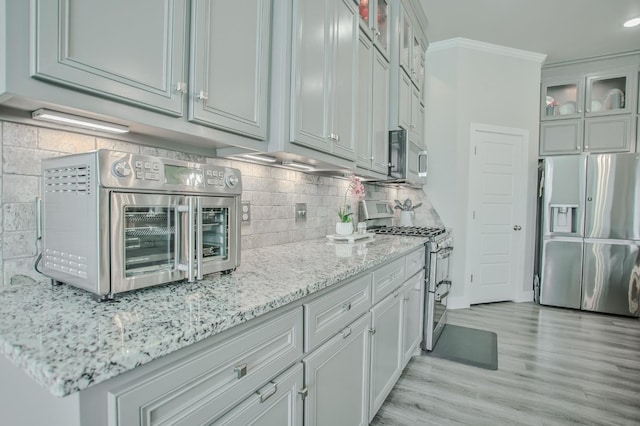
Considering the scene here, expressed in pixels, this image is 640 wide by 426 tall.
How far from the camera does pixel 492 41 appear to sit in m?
3.70

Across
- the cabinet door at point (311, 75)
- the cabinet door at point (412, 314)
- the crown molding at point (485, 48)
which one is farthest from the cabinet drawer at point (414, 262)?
the crown molding at point (485, 48)

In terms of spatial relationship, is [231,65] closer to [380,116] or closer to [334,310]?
[334,310]

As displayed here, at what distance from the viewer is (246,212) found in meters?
1.69

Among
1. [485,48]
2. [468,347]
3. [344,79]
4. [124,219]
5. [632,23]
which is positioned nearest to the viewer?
[124,219]

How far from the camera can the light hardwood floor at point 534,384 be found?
1820mm

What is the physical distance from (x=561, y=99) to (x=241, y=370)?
5.23 meters

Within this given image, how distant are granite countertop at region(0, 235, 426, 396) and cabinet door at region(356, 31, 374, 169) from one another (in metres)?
1.21

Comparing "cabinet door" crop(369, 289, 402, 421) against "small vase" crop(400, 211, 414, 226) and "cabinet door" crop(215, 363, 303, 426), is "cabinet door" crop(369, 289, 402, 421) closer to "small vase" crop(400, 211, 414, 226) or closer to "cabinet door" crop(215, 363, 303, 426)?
"cabinet door" crop(215, 363, 303, 426)

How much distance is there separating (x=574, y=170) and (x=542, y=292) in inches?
→ 57.5

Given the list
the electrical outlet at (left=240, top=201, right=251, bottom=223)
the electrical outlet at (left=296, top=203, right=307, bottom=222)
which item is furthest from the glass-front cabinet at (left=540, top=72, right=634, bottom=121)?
the electrical outlet at (left=240, top=201, right=251, bottom=223)

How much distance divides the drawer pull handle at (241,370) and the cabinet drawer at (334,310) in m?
0.28

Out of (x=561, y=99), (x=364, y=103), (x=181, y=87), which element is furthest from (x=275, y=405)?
(x=561, y=99)

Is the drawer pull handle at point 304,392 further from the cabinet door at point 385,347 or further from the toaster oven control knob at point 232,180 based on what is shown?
the toaster oven control knob at point 232,180

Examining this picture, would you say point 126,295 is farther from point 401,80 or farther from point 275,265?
point 401,80
